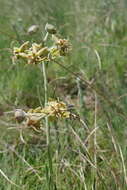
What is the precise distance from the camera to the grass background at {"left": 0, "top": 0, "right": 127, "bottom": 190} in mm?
1327

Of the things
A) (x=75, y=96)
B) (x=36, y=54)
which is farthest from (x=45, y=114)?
(x=75, y=96)

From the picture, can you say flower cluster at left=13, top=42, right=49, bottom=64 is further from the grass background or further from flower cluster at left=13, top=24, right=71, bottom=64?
the grass background

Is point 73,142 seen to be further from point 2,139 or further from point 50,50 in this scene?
point 50,50

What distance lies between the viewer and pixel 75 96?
2061 millimetres

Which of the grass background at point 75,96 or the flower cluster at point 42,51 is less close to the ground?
the flower cluster at point 42,51

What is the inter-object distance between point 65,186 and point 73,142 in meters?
0.23

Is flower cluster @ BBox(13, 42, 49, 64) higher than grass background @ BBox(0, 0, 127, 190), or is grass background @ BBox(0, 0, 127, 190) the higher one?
flower cluster @ BBox(13, 42, 49, 64)

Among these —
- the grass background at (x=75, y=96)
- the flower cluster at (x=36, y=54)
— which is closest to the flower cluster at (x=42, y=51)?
the flower cluster at (x=36, y=54)

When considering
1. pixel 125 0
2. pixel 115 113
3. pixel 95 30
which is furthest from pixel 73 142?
pixel 125 0

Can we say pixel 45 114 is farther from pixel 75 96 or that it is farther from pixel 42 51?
pixel 75 96

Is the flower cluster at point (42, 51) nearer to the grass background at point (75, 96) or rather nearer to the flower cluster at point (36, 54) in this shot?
the flower cluster at point (36, 54)

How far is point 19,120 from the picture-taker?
961 mm

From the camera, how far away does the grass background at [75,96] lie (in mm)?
1327

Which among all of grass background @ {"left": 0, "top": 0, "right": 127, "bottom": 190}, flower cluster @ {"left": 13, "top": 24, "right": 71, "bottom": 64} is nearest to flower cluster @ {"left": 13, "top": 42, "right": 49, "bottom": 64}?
flower cluster @ {"left": 13, "top": 24, "right": 71, "bottom": 64}
